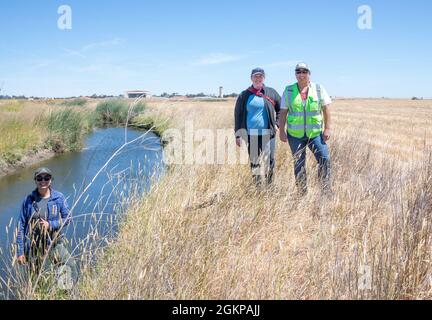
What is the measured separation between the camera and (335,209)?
3834 mm

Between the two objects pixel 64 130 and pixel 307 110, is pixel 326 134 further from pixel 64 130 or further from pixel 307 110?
pixel 64 130

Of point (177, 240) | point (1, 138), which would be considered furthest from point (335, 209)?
point (1, 138)

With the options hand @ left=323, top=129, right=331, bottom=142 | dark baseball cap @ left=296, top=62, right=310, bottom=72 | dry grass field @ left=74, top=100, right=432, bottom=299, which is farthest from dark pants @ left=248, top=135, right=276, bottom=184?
dark baseball cap @ left=296, top=62, right=310, bottom=72

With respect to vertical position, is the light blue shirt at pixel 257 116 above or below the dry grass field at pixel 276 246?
above

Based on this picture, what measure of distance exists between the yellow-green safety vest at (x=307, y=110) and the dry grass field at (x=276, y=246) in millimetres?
669

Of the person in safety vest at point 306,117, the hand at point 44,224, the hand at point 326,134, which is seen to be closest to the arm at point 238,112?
the person in safety vest at point 306,117

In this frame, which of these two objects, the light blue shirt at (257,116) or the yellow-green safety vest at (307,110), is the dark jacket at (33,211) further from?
the yellow-green safety vest at (307,110)

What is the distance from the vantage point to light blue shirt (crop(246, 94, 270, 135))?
194 inches

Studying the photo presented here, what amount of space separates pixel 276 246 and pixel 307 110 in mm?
1849

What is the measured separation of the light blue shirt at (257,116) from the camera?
4.93 meters

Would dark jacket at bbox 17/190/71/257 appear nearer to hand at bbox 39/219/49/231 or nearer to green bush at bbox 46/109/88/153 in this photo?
hand at bbox 39/219/49/231
